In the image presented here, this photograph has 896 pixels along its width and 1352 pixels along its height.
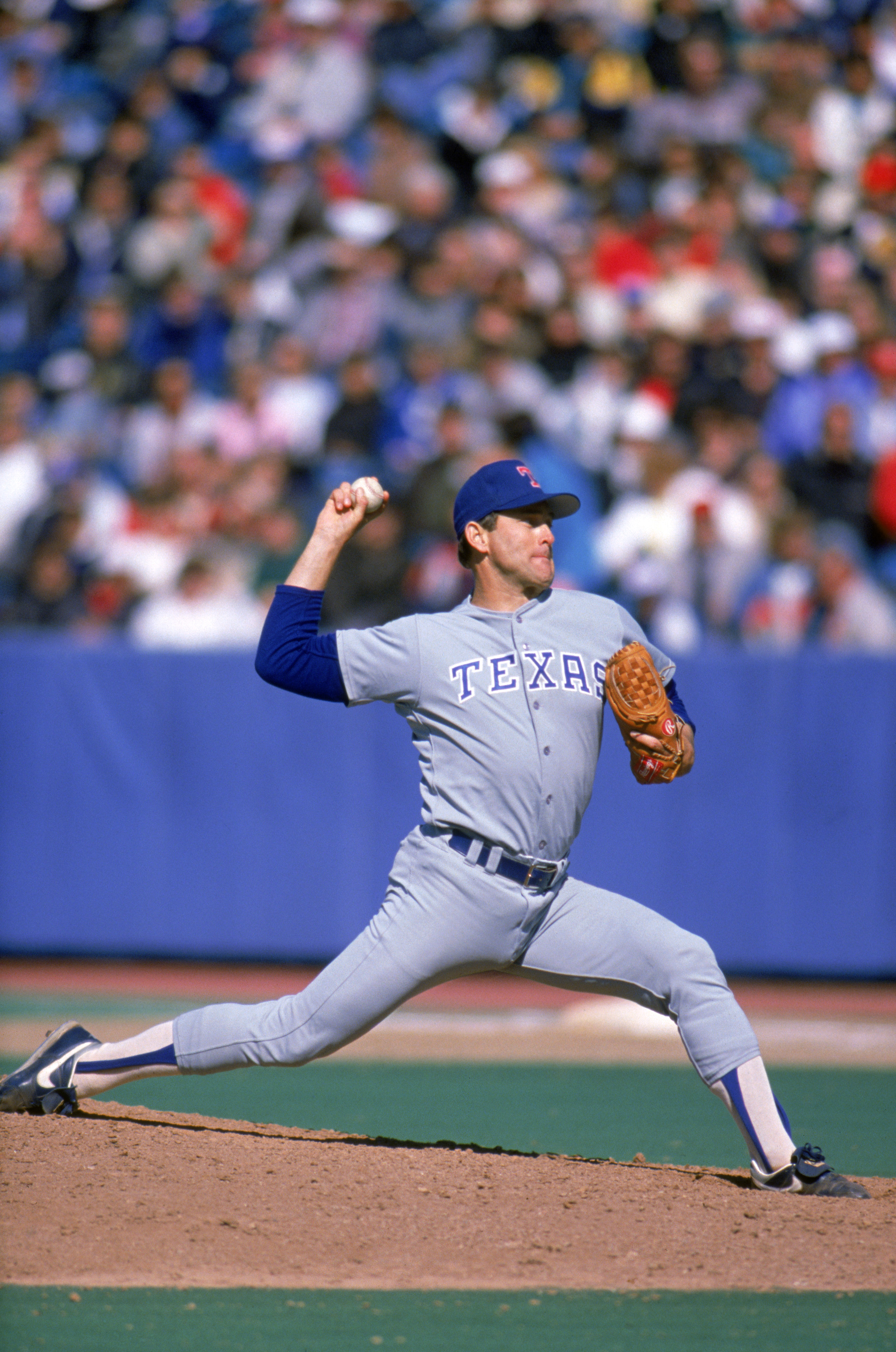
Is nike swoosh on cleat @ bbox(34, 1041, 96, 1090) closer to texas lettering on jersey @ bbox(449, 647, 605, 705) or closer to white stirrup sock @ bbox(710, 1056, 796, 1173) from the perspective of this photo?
texas lettering on jersey @ bbox(449, 647, 605, 705)

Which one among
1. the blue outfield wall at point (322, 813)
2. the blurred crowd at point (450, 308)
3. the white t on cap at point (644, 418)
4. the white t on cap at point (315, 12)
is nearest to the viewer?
the blue outfield wall at point (322, 813)

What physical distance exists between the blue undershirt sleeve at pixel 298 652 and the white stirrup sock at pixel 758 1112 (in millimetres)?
1326

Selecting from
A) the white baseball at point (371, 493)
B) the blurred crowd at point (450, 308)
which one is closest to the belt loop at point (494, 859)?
the white baseball at point (371, 493)

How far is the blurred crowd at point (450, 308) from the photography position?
9570 mm

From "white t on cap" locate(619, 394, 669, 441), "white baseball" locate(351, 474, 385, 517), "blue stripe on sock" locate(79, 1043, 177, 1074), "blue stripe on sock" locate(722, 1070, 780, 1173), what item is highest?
"white t on cap" locate(619, 394, 669, 441)

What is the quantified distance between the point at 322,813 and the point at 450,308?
375 centimetres

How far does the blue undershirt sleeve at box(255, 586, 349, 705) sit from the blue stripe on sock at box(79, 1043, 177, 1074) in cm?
104

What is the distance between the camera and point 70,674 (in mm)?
9727

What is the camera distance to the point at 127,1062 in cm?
445

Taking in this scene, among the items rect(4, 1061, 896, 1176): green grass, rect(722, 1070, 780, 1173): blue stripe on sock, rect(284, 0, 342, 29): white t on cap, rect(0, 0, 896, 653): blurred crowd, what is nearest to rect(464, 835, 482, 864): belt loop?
rect(722, 1070, 780, 1173): blue stripe on sock

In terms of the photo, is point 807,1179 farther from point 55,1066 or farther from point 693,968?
point 55,1066

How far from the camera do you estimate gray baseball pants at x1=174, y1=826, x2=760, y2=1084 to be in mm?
4066

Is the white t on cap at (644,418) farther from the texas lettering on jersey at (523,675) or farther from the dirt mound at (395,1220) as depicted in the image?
the dirt mound at (395,1220)

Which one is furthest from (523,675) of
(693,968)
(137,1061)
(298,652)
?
(137,1061)
